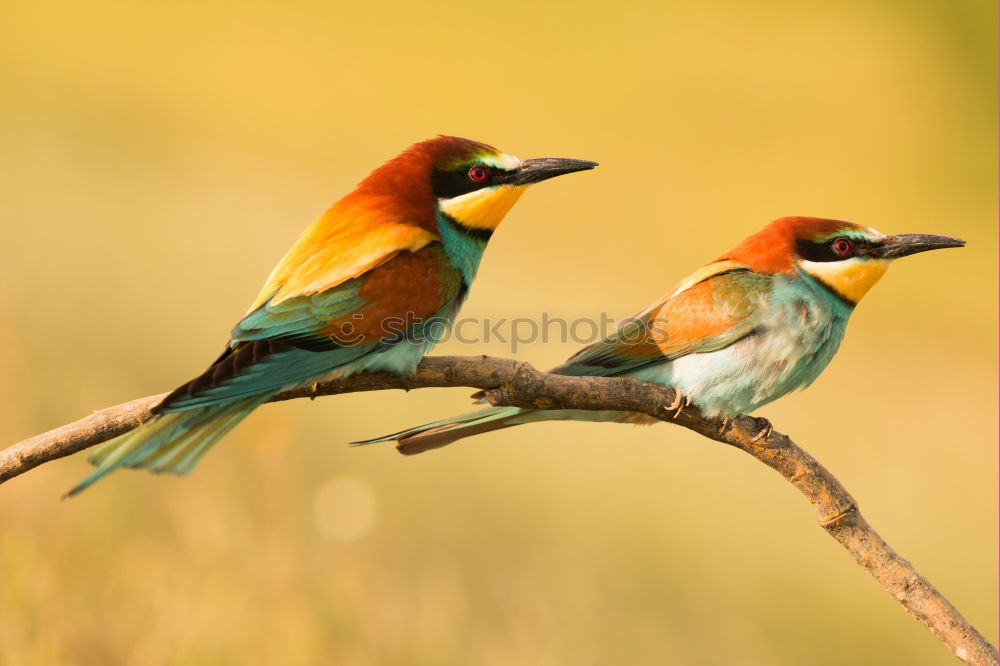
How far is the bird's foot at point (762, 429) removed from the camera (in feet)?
7.06

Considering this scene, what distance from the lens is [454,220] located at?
2238mm

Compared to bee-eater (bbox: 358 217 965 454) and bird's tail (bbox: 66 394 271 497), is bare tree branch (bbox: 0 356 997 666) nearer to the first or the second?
bird's tail (bbox: 66 394 271 497)

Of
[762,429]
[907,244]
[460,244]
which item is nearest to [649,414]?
[762,429]

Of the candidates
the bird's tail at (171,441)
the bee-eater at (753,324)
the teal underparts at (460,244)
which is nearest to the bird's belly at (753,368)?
the bee-eater at (753,324)

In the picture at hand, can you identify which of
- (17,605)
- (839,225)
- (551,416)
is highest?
(839,225)

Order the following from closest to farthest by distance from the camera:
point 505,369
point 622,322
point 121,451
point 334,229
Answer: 1. point 121,451
2. point 505,369
3. point 334,229
4. point 622,322

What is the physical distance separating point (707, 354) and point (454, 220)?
712 millimetres

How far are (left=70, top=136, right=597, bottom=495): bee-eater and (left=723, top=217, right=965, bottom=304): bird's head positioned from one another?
662 mm

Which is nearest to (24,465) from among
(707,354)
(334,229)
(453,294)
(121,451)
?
(121,451)

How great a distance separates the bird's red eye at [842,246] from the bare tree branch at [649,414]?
54 centimetres

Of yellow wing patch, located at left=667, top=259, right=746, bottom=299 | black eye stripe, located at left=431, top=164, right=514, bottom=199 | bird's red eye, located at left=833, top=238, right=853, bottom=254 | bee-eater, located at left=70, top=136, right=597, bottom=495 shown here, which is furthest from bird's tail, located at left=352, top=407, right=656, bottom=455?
bird's red eye, located at left=833, top=238, right=853, bottom=254

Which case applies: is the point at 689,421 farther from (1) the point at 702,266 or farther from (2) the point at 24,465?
(2) the point at 24,465

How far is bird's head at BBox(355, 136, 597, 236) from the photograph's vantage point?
2.21m

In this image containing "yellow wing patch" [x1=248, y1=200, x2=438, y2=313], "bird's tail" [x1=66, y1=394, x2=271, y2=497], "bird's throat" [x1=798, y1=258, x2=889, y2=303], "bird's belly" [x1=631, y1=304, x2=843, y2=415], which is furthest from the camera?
"bird's throat" [x1=798, y1=258, x2=889, y2=303]
